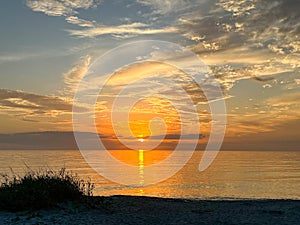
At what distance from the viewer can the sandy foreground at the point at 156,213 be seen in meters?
16.8

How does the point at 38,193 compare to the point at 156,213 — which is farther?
the point at 156,213

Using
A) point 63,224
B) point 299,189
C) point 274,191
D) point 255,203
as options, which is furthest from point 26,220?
point 299,189

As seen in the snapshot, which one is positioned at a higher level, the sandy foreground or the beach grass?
the beach grass

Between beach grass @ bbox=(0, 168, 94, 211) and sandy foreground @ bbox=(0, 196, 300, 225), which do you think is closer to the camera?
sandy foreground @ bbox=(0, 196, 300, 225)

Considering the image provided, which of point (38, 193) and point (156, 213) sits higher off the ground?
point (38, 193)

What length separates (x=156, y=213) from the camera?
1923 centimetres

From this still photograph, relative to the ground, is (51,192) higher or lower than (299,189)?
higher

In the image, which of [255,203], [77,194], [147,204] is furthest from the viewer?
[255,203]

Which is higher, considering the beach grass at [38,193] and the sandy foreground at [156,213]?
the beach grass at [38,193]

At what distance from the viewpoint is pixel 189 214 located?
Result: 1919 cm

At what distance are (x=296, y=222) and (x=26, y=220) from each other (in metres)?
12.8

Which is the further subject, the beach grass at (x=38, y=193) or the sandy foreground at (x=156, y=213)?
the beach grass at (x=38, y=193)

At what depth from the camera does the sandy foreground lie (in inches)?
663

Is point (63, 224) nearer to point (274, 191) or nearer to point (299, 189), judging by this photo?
point (274, 191)
